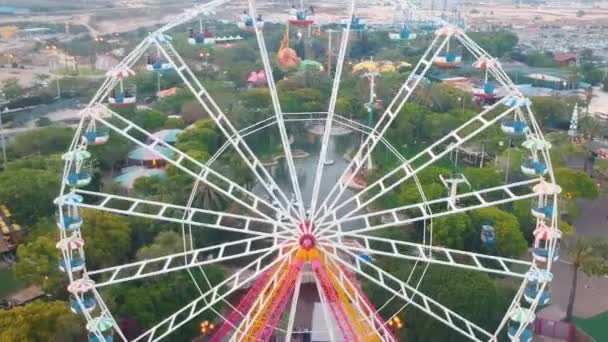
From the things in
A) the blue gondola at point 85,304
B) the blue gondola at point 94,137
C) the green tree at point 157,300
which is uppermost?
the blue gondola at point 94,137

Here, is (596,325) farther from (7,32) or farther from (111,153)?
(7,32)

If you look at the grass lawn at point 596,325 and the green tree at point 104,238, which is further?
the green tree at point 104,238

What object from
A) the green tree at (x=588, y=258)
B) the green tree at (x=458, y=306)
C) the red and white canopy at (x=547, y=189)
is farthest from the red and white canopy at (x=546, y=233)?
the green tree at (x=588, y=258)

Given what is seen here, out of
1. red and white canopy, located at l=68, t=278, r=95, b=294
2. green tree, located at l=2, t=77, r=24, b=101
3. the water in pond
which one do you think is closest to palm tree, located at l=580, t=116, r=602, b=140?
the water in pond

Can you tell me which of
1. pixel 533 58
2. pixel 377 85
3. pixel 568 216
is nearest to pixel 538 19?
pixel 533 58

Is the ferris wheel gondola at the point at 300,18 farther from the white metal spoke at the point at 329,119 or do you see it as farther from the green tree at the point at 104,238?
the green tree at the point at 104,238

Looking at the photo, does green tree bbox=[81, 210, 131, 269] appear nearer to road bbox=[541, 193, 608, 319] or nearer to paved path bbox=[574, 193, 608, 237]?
road bbox=[541, 193, 608, 319]
